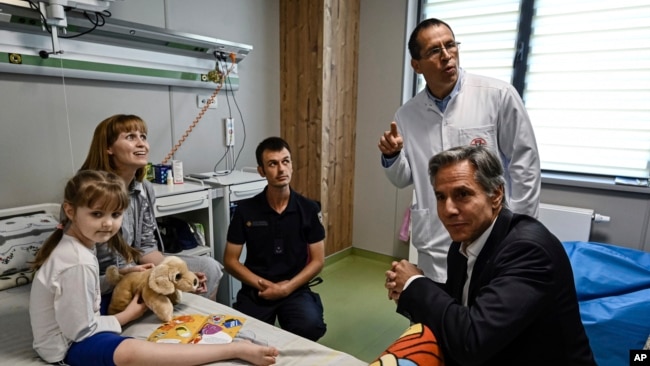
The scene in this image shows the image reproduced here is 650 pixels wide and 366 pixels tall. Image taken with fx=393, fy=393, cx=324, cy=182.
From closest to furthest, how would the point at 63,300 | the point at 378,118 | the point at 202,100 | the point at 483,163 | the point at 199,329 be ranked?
1. the point at 483,163
2. the point at 63,300
3. the point at 199,329
4. the point at 202,100
5. the point at 378,118

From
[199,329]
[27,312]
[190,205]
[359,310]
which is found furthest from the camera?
[359,310]

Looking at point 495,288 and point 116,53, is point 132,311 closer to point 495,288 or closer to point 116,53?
point 495,288

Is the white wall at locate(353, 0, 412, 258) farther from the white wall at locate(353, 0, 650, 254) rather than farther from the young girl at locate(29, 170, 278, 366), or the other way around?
the young girl at locate(29, 170, 278, 366)

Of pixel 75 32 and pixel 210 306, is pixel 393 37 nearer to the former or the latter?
pixel 75 32

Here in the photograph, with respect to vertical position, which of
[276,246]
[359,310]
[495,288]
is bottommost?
[359,310]

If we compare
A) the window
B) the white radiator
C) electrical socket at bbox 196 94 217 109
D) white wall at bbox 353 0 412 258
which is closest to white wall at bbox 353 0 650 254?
white wall at bbox 353 0 412 258

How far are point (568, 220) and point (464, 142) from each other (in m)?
1.48

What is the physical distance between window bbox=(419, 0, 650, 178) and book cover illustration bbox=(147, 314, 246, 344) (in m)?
2.55

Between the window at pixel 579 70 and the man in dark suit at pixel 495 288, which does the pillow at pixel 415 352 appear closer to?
the man in dark suit at pixel 495 288

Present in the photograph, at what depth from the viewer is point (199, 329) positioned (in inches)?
56.4

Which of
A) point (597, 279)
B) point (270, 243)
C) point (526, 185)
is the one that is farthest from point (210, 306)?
point (597, 279)

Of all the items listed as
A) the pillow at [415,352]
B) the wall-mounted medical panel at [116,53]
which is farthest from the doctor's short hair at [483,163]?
the wall-mounted medical panel at [116,53]

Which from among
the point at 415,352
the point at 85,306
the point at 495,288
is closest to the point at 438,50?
the point at 495,288

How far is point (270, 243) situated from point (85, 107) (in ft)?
4.45
